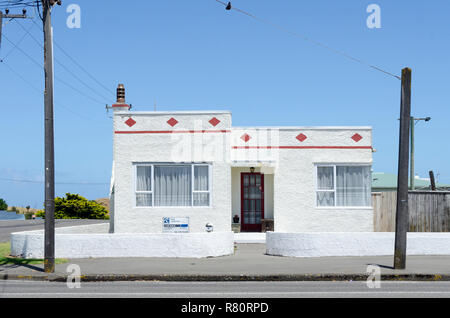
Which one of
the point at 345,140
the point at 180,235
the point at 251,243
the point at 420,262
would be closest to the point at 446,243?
the point at 420,262

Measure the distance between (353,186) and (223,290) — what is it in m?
9.98

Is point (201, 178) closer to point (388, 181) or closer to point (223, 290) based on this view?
point (223, 290)

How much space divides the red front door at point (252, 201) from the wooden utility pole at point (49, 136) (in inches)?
354

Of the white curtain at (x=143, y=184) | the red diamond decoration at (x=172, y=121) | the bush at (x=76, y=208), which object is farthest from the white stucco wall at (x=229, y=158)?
the bush at (x=76, y=208)

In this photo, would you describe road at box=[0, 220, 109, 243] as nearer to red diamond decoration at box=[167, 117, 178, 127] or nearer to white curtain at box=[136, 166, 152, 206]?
white curtain at box=[136, 166, 152, 206]

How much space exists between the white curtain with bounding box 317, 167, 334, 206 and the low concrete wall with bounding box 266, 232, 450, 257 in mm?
3503

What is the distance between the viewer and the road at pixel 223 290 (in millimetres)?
11062

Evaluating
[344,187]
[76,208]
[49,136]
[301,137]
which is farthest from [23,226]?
[49,136]

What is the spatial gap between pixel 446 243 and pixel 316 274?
5805 mm

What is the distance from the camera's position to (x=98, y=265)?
15.1 metres

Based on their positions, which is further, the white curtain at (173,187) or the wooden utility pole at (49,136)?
the white curtain at (173,187)

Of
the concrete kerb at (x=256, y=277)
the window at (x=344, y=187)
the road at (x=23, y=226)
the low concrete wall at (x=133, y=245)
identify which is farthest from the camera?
the road at (x=23, y=226)

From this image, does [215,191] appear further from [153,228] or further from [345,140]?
[345,140]

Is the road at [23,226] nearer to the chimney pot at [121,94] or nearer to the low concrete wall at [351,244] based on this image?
the chimney pot at [121,94]
